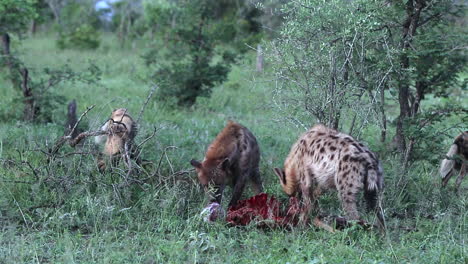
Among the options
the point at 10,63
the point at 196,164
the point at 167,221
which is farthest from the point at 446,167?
the point at 10,63

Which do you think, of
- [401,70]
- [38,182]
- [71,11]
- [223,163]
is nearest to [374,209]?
[223,163]

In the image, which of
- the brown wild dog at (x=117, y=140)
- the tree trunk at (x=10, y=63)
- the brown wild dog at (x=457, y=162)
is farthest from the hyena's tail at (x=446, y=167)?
the tree trunk at (x=10, y=63)

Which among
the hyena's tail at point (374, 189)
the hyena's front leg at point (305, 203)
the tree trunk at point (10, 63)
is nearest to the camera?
the hyena's tail at point (374, 189)

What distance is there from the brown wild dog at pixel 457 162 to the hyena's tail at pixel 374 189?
1795 mm

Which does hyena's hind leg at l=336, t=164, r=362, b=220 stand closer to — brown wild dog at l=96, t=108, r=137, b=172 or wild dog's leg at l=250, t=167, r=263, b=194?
wild dog's leg at l=250, t=167, r=263, b=194

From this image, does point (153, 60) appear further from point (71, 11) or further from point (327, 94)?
point (71, 11)

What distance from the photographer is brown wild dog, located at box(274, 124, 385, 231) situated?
19.9 ft

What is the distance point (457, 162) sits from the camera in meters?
7.74

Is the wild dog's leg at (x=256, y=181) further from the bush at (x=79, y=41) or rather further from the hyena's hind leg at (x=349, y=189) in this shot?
the bush at (x=79, y=41)

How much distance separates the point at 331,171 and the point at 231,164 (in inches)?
47.5

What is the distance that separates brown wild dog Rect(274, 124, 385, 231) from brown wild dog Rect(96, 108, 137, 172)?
1.62 meters

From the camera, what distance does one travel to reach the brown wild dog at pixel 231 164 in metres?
6.80

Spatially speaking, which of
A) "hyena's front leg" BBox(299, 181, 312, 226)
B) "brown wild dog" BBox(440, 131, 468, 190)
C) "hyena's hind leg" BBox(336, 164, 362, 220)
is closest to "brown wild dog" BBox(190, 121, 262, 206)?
"hyena's front leg" BBox(299, 181, 312, 226)

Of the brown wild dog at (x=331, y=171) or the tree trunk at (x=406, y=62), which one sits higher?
the tree trunk at (x=406, y=62)
